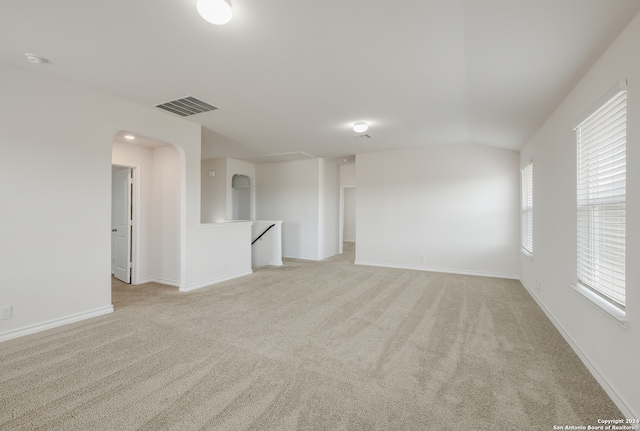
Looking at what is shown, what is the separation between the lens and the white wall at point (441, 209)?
17.1ft

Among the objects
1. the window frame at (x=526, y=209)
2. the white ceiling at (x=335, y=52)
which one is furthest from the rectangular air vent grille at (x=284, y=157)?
the window frame at (x=526, y=209)

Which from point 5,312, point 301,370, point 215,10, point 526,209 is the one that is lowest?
point 301,370

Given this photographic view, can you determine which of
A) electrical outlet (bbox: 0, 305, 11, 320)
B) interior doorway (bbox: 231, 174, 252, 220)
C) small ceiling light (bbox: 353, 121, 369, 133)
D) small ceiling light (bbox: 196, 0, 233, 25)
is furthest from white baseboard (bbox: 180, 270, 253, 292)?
interior doorway (bbox: 231, 174, 252, 220)

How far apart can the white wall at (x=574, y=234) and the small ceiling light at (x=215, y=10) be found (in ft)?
7.87

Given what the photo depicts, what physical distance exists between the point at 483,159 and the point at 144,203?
6.27m

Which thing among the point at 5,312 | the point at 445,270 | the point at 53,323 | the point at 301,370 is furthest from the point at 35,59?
the point at 445,270

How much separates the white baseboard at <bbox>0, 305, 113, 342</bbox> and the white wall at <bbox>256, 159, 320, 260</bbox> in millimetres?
4475

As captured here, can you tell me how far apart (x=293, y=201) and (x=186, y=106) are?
412 centimetres

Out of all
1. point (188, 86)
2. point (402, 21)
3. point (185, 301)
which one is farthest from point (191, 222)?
point (402, 21)

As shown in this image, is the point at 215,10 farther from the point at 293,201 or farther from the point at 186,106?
the point at 293,201

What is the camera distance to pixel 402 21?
1938 millimetres

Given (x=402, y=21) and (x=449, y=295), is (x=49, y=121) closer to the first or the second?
(x=402, y=21)

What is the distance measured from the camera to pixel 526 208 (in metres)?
4.55

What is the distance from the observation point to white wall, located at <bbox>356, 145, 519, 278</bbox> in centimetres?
522
